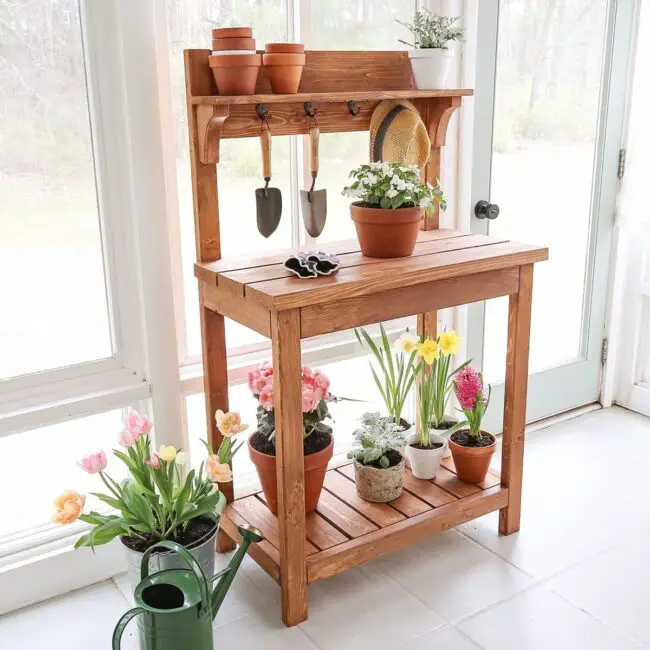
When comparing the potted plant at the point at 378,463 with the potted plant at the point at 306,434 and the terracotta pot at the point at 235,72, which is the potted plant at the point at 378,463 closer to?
the potted plant at the point at 306,434

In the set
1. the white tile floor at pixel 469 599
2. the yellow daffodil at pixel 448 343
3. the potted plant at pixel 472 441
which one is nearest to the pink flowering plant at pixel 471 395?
the potted plant at pixel 472 441

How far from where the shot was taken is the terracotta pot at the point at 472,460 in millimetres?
2281

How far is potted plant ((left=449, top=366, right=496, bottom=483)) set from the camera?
2289 millimetres

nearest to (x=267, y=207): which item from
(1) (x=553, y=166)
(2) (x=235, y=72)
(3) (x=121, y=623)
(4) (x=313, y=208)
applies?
(4) (x=313, y=208)

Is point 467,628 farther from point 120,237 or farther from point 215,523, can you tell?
point 120,237

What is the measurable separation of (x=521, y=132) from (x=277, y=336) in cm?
140

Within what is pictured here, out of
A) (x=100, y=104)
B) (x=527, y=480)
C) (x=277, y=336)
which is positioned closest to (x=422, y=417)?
(x=527, y=480)

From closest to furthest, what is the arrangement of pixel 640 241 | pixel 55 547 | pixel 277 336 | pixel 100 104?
1. pixel 277 336
2. pixel 100 104
3. pixel 55 547
4. pixel 640 241

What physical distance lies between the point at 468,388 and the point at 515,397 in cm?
14

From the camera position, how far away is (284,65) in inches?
75.9

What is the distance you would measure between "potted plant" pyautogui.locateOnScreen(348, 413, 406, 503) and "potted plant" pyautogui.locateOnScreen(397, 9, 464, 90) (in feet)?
3.20

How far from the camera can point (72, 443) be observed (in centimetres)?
215

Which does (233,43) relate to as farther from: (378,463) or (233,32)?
(378,463)

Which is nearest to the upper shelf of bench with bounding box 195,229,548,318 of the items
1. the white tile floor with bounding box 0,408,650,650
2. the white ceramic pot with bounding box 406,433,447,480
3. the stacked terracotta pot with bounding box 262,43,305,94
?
the stacked terracotta pot with bounding box 262,43,305,94
